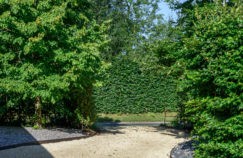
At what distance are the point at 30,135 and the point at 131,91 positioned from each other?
1223 cm

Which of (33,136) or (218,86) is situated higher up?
(218,86)

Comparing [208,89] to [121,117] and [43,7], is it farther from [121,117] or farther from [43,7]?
[121,117]

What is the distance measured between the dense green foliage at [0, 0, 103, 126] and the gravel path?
0.87 metres

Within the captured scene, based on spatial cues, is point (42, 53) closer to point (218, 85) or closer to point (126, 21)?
point (218, 85)

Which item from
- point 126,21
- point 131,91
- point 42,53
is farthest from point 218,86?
point 126,21

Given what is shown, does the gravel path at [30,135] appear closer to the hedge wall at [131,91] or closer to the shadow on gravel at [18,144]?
the shadow on gravel at [18,144]

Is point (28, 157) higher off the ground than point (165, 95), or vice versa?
point (165, 95)

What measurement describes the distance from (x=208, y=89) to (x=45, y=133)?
6379 millimetres

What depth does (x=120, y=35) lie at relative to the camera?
126 ft

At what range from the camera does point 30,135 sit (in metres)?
11.0

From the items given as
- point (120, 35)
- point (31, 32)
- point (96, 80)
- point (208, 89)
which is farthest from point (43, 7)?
point (120, 35)

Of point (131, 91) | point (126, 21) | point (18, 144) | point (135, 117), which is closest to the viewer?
point (18, 144)

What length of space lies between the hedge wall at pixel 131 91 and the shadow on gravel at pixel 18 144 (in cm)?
1080

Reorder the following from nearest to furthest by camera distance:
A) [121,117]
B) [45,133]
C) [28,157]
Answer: [28,157], [45,133], [121,117]
